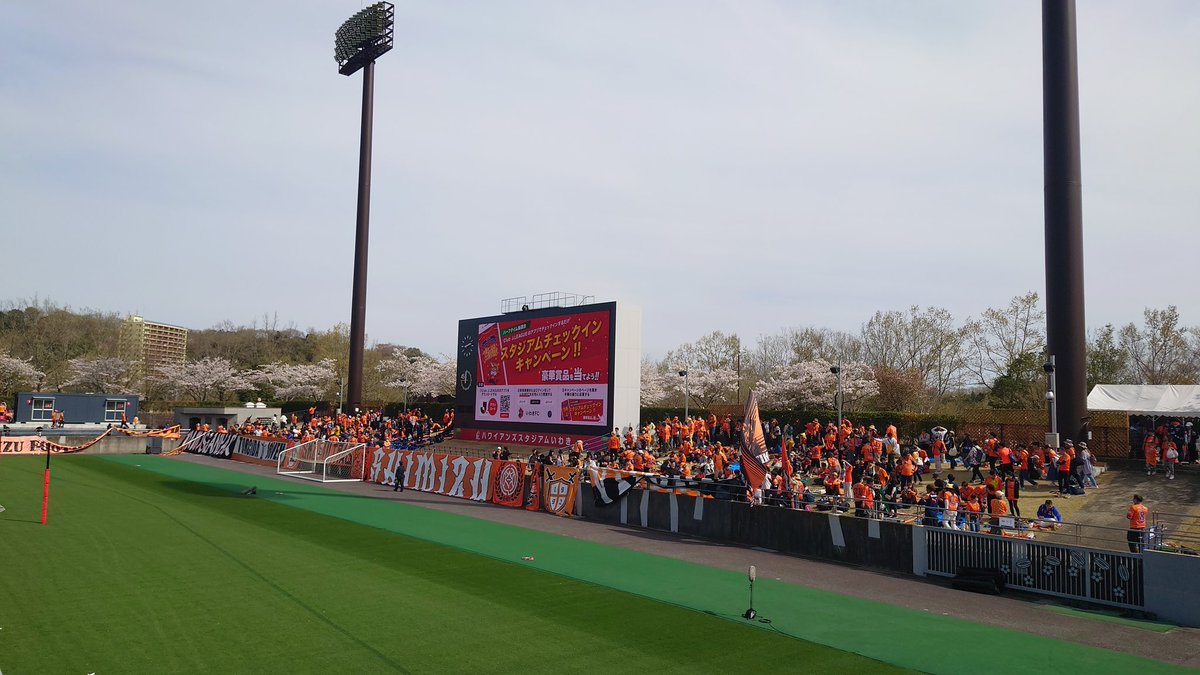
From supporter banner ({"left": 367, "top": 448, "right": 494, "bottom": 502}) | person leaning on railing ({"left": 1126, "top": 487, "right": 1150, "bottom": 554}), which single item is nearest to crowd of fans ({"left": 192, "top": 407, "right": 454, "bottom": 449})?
supporter banner ({"left": 367, "top": 448, "right": 494, "bottom": 502})

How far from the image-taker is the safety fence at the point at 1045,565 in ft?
46.6

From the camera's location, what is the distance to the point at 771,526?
65.4ft

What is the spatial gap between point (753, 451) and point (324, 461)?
2296 cm

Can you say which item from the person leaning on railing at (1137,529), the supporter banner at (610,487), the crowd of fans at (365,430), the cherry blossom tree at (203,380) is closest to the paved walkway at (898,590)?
the supporter banner at (610,487)

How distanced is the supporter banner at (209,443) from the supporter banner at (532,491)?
26.4 metres

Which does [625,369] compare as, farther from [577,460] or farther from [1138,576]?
[1138,576]

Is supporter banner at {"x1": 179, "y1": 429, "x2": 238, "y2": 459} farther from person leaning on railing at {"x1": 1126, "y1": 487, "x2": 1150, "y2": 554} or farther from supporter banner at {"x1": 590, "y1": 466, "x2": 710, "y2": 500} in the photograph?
person leaning on railing at {"x1": 1126, "y1": 487, "x2": 1150, "y2": 554}

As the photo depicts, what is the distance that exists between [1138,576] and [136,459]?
44951mm

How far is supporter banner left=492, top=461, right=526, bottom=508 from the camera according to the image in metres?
27.4

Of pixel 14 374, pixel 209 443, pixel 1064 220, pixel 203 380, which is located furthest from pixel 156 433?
pixel 1064 220

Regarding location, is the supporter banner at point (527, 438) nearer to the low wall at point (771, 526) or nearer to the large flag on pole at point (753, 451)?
the low wall at point (771, 526)

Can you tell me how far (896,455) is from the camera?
2698cm

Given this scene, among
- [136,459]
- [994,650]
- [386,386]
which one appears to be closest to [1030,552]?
[994,650]

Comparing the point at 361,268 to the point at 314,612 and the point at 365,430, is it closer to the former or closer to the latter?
the point at 365,430
